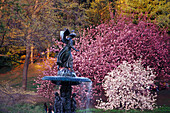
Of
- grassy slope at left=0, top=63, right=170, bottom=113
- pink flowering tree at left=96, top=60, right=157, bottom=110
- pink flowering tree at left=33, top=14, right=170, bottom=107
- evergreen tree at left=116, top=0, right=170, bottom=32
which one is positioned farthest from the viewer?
evergreen tree at left=116, top=0, right=170, bottom=32

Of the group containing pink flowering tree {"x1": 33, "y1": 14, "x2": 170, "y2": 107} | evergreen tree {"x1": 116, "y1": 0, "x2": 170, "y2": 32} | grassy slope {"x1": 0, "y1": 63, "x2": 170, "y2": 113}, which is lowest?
grassy slope {"x1": 0, "y1": 63, "x2": 170, "y2": 113}

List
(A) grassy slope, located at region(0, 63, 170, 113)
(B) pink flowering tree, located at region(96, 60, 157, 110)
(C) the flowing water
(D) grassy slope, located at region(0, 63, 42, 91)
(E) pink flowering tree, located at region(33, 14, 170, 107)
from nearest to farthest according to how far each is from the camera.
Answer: (A) grassy slope, located at region(0, 63, 170, 113), (B) pink flowering tree, located at region(96, 60, 157, 110), (C) the flowing water, (E) pink flowering tree, located at region(33, 14, 170, 107), (D) grassy slope, located at region(0, 63, 42, 91)

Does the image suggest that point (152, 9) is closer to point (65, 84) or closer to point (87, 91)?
point (87, 91)

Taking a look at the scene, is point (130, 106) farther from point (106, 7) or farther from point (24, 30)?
point (106, 7)

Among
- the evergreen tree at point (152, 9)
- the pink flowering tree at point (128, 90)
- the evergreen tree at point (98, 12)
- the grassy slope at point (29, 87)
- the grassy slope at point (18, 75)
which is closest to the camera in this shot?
the grassy slope at point (29, 87)

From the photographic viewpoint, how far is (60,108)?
26.9 ft

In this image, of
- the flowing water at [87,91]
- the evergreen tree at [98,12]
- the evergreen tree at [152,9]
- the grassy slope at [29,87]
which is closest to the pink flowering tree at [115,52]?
the flowing water at [87,91]

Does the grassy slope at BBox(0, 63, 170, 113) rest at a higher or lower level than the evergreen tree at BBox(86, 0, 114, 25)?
→ lower

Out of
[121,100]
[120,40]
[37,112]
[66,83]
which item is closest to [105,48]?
[120,40]

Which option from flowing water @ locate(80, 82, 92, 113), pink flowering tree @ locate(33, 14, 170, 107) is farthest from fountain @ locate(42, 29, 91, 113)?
flowing water @ locate(80, 82, 92, 113)

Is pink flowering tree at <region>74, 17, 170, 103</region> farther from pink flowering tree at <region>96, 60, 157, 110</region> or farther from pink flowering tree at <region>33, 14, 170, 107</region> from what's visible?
pink flowering tree at <region>96, 60, 157, 110</region>

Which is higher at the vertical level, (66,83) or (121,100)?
(66,83)

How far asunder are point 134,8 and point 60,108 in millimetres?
22402

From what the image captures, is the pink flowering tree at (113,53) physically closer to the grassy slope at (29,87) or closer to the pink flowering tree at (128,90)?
the pink flowering tree at (128,90)
